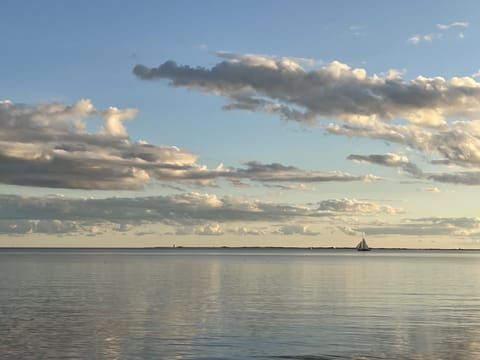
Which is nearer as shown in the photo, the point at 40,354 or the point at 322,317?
the point at 40,354

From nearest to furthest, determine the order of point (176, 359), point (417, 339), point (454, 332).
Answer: point (176, 359) < point (417, 339) < point (454, 332)

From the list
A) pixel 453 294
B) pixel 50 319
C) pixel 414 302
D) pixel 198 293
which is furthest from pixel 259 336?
pixel 453 294

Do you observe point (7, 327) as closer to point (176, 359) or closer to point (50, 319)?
point (50, 319)

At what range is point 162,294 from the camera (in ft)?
304

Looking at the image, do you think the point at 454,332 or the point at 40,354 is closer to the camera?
the point at 40,354

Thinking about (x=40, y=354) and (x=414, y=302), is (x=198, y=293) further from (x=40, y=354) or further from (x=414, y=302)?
(x=40, y=354)

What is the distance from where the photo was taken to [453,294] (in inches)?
3831

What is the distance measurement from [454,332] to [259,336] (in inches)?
651

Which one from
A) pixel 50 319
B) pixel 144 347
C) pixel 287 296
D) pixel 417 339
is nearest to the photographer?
pixel 144 347

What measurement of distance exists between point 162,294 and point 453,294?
40.4 m

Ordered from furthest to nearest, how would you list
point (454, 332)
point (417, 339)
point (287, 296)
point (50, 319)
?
point (287, 296) → point (50, 319) → point (454, 332) → point (417, 339)

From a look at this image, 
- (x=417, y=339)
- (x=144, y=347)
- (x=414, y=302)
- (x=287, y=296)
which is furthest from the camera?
(x=287, y=296)

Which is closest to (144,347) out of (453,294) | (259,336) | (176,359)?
(176,359)

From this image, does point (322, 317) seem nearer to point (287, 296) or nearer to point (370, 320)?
point (370, 320)
